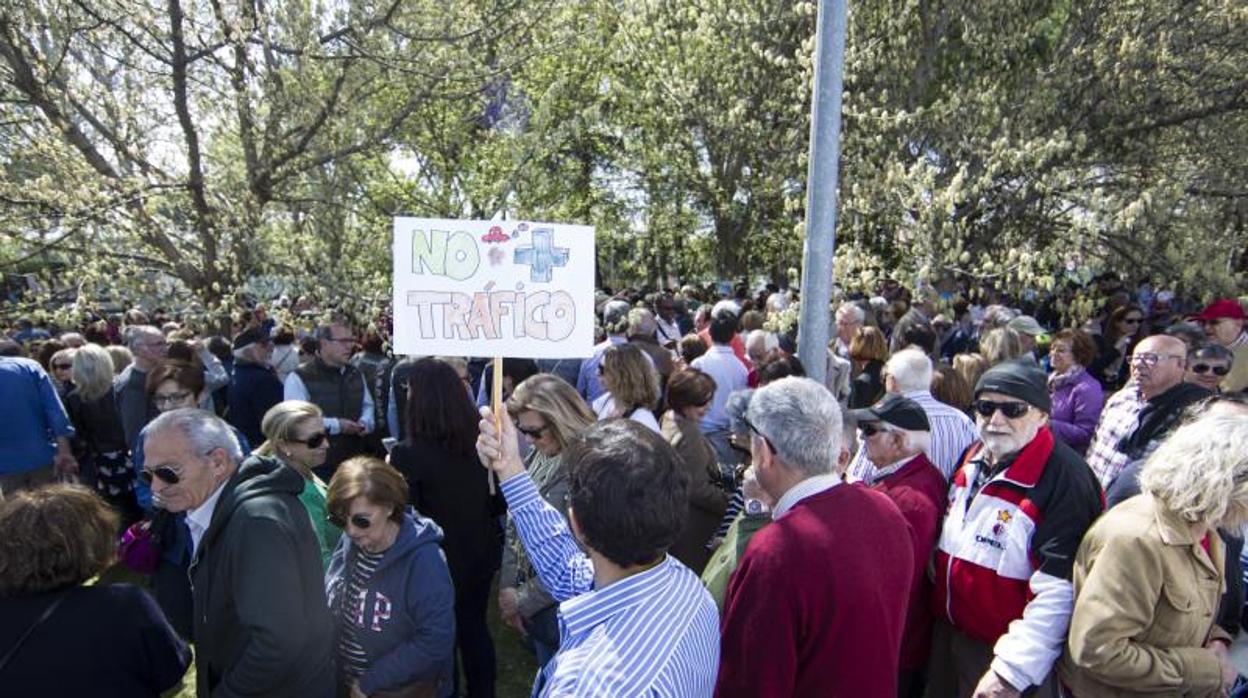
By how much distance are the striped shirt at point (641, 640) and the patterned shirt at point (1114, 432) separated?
3449 mm

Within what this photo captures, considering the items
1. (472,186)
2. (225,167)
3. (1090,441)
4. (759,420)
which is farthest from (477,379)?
(759,420)

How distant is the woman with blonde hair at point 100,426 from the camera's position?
612cm

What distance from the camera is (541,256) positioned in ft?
10.4

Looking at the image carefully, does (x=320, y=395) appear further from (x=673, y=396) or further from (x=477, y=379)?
(x=673, y=396)

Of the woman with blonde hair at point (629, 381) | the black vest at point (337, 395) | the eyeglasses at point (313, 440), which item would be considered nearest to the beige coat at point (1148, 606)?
the woman with blonde hair at point (629, 381)

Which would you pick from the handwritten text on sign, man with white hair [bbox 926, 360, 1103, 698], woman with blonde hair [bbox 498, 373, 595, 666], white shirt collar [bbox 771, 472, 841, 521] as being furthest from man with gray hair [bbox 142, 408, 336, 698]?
man with white hair [bbox 926, 360, 1103, 698]

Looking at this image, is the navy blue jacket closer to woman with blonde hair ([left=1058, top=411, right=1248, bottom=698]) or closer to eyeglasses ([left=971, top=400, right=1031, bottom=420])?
eyeglasses ([left=971, top=400, right=1031, bottom=420])

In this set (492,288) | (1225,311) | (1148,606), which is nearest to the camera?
(1148,606)

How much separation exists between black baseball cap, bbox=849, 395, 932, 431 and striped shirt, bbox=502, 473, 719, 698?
166 cm

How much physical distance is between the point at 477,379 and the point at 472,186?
2477 mm

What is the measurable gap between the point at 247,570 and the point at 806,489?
1749 millimetres

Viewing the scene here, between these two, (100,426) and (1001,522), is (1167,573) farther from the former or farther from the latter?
(100,426)

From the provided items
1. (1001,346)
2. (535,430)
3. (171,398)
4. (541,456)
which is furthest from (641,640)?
(1001,346)

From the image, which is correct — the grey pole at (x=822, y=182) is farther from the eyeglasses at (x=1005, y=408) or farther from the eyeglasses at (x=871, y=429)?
the eyeglasses at (x=1005, y=408)
